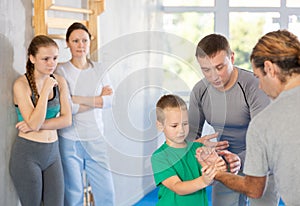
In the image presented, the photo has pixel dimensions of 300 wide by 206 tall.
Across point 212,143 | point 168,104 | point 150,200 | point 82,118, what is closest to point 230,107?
point 212,143

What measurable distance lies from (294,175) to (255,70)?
0.39 meters

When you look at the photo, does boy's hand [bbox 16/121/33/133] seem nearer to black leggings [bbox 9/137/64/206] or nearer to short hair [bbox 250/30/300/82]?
black leggings [bbox 9/137/64/206]

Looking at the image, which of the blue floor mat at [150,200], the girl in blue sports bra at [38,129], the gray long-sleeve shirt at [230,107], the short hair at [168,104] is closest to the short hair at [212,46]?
the gray long-sleeve shirt at [230,107]

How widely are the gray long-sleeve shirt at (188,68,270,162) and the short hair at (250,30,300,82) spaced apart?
630 millimetres

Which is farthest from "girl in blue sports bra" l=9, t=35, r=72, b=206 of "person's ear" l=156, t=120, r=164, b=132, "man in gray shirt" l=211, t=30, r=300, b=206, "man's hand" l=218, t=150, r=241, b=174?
"man in gray shirt" l=211, t=30, r=300, b=206

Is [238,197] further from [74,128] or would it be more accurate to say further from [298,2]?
[298,2]

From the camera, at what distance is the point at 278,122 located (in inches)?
72.5

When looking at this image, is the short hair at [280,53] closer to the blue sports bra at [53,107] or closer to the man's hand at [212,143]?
the man's hand at [212,143]

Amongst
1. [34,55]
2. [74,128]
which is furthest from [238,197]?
[34,55]

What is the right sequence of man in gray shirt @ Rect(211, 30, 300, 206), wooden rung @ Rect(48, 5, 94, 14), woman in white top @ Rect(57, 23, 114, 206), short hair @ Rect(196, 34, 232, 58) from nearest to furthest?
man in gray shirt @ Rect(211, 30, 300, 206), short hair @ Rect(196, 34, 232, 58), woman in white top @ Rect(57, 23, 114, 206), wooden rung @ Rect(48, 5, 94, 14)

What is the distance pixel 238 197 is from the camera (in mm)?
2639

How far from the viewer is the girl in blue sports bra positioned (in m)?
2.72

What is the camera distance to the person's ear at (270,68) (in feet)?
6.26

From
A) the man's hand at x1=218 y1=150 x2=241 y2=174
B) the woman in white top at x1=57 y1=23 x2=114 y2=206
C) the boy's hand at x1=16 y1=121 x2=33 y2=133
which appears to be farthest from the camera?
the woman in white top at x1=57 y1=23 x2=114 y2=206
